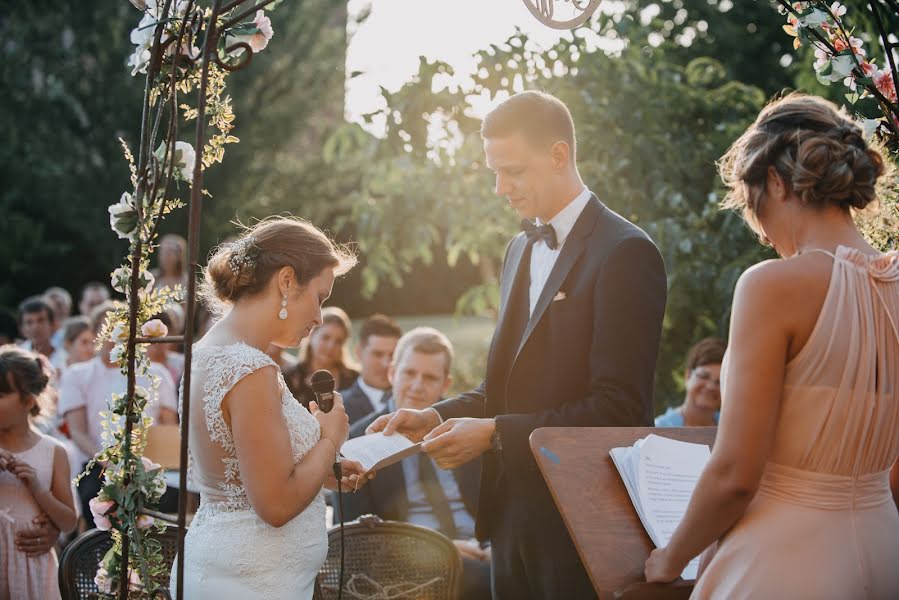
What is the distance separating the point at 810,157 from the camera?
78.8 inches

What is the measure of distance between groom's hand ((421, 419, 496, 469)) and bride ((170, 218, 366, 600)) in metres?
0.27

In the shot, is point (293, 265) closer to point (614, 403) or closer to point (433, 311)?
point (614, 403)

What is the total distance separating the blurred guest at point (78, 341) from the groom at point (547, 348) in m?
5.11

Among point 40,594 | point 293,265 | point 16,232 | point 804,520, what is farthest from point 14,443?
point 16,232

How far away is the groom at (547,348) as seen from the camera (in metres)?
2.79

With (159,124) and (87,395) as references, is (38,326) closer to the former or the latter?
(87,395)

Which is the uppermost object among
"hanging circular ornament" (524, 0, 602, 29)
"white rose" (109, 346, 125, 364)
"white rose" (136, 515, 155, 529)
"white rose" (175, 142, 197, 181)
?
"hanging circular ornament" (524, 0, 602, 29)

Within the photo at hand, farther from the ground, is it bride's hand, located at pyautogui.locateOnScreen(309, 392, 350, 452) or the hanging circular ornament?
the hanging circular ornament

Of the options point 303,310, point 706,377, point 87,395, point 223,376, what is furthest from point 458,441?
point 87,395

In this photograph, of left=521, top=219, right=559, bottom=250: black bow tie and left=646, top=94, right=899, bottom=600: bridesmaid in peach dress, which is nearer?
left=646, top=94, right=899, bottom=600: bridesmaid in peach dress

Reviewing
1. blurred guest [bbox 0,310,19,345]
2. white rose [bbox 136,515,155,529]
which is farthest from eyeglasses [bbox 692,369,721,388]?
blurred guest [bbox 0,310,19,345]

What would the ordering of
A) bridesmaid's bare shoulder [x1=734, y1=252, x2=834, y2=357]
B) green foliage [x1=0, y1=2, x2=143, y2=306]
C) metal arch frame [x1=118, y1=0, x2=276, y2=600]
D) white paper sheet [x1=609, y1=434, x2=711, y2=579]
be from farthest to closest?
1. green foliage [x1=0, y1=2, x2=143, y2=306]
2. metal arch frame [x1=118, y1=0, x2=276, y2=600]
3. white paper sheet [x1=609, y1=434, x2=711, y2=579]
4. bridesmaid's bare shoulder [x1=734, y1=252, x2=834, y2=357]

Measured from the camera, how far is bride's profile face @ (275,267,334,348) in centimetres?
278

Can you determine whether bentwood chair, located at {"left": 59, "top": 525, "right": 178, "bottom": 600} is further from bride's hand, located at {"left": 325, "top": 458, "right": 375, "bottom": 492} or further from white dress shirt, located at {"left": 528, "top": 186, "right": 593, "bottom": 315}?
white dress shirt, located at {"left": 528, "top": 186, "right": 593, "bottom": 315}
